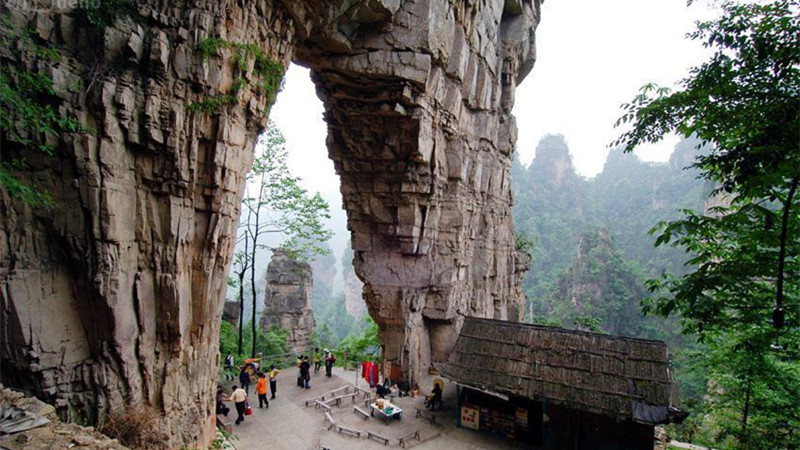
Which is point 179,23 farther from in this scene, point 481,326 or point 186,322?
point 481,326

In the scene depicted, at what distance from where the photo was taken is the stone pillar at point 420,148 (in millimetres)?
11805

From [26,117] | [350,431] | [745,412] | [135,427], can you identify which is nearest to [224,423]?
[350,431]

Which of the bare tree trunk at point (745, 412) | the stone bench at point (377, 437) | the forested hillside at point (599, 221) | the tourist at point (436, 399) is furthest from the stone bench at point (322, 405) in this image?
the forested hillside at point (599, 221)

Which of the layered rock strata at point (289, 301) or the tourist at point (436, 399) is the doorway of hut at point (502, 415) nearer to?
the tourist at point (436, 399)

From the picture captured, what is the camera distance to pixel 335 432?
10539mm

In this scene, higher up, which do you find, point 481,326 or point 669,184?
point 669,184

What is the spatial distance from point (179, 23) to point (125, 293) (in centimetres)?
481

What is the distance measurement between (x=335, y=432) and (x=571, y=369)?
6334 mm

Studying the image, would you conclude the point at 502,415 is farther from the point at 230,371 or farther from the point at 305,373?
the point at 230,371

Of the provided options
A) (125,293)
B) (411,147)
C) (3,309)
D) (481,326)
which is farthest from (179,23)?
(481,326)

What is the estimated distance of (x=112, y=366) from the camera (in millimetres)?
6617

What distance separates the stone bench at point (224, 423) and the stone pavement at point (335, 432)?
0.24 m

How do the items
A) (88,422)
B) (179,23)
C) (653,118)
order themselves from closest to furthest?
(653,118) < (88,422) < (179,23)

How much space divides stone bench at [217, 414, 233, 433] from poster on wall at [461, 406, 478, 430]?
6.10 m
